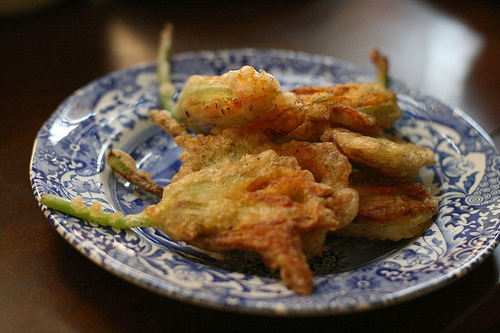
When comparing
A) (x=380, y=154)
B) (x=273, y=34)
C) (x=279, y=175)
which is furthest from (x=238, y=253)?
(x=273, y=34)

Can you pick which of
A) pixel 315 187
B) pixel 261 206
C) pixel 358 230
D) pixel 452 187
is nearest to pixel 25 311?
pixel 261 206

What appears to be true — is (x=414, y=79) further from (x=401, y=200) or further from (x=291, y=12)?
(x=401, y=200)

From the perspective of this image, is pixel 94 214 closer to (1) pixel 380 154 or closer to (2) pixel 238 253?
(2) pixel 238 253

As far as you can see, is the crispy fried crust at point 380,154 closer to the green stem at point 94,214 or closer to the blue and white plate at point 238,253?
the blue and white plate at point 238,253

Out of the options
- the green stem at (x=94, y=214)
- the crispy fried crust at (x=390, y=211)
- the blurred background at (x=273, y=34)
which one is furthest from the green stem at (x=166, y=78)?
the crispy fried crust at (x=390, y=211)

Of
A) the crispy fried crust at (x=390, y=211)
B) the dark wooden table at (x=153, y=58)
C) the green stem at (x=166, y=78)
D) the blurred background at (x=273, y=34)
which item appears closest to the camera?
the dark wooden table at (x=153, y=58)
